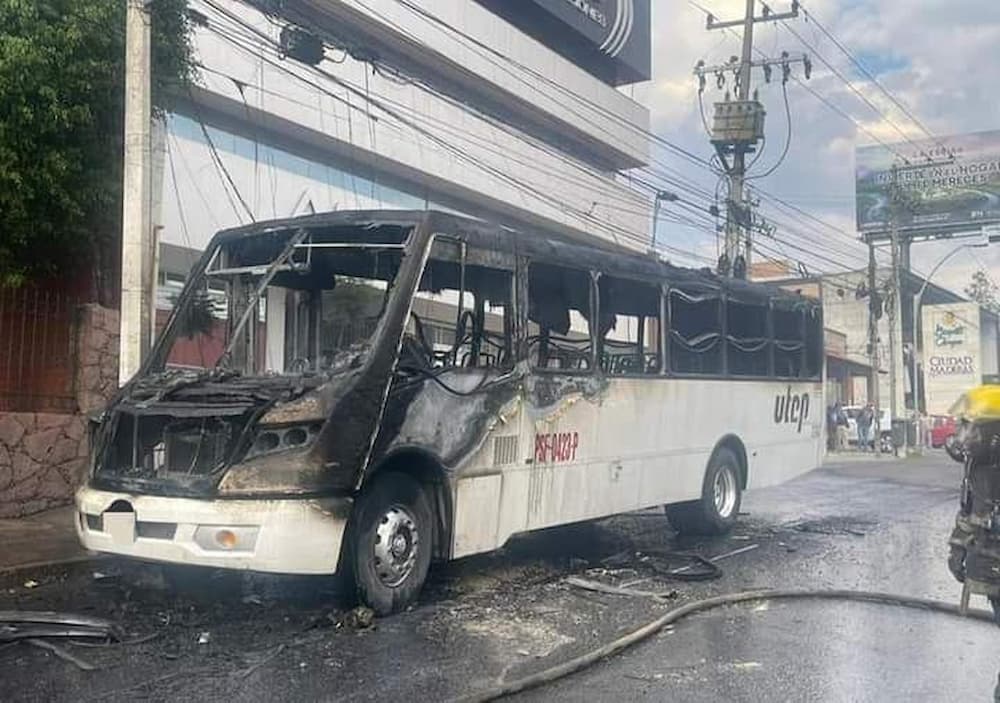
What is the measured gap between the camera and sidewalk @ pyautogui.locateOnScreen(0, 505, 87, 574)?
8500mm

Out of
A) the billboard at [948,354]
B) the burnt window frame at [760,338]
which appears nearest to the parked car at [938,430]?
the billboard at [948,354]

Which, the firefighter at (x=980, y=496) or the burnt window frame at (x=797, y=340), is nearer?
the firefighter at (x=980, y=496)

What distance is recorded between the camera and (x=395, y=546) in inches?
273

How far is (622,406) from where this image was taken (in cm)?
944

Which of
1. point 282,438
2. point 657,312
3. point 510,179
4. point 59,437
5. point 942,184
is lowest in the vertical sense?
point 59,437

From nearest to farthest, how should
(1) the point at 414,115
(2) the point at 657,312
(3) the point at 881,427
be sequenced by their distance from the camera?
(2) the point at 657,312
(1) the point at 414,115
(3) the point at 881,427

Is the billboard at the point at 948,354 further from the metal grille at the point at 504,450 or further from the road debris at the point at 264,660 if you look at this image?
the road debris at the point at 264,660

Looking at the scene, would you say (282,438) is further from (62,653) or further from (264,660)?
(62,653)

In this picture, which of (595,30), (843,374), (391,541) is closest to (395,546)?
(391,541)

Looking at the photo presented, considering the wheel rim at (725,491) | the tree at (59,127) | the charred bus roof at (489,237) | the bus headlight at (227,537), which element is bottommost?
the wheel rim at (725,491)

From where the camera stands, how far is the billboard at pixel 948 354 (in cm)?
5181

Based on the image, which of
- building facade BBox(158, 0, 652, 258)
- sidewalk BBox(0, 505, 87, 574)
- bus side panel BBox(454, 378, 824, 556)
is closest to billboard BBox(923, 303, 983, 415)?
building facade BBox(158, 0, 652, 258)

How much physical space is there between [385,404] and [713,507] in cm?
553

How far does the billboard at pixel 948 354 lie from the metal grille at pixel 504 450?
1905 inches
